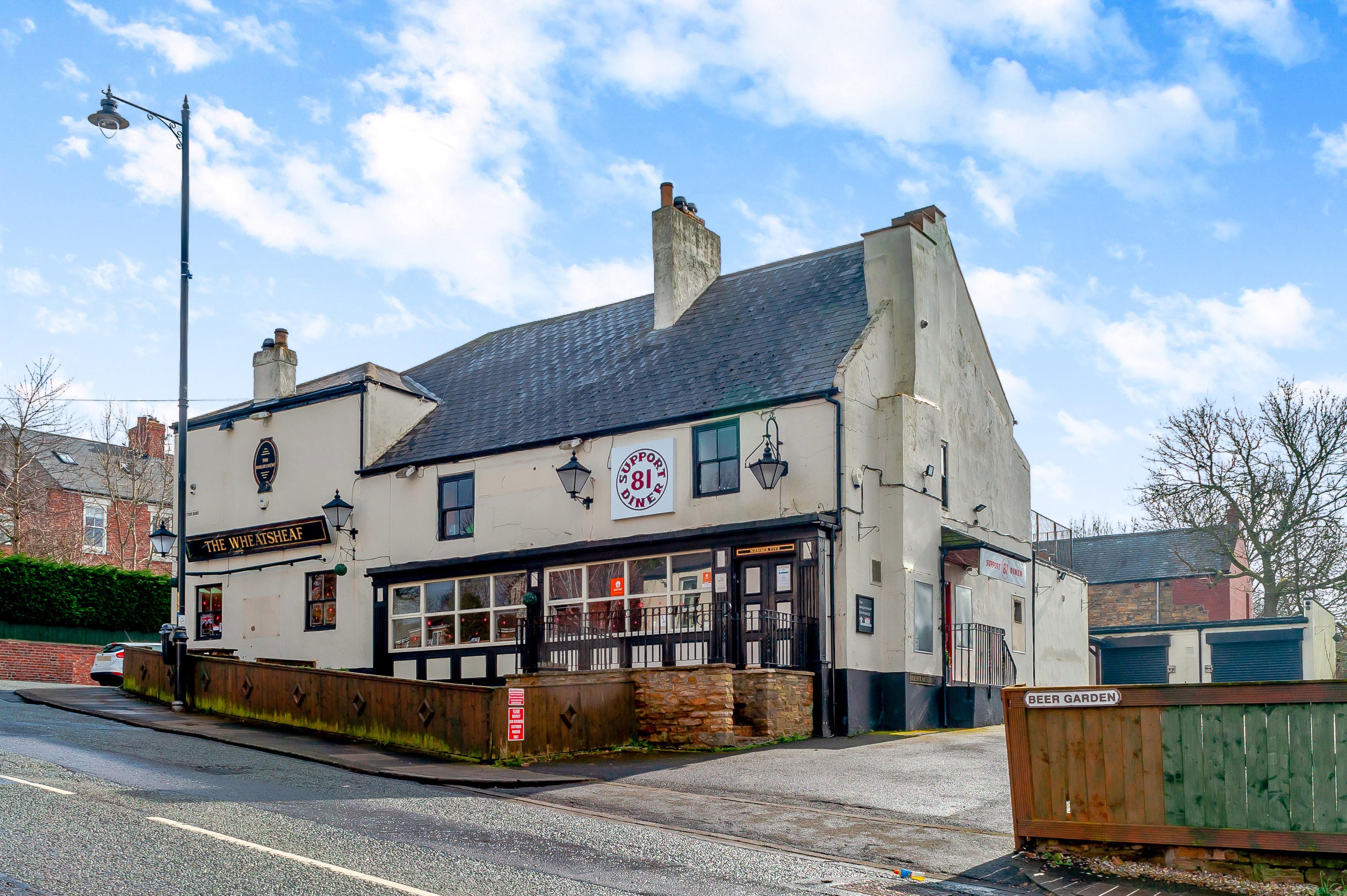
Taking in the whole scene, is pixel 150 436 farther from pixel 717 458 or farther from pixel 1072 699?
pixel 1072 699

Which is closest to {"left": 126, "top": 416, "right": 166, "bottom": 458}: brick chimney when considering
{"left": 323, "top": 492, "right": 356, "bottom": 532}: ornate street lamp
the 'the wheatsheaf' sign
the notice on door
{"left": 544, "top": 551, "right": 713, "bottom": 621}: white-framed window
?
{"left": 323, "top": 492, "right": 356, "bottom": 532}: ornate street lamp

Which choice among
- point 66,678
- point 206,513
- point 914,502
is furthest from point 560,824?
point 66,678

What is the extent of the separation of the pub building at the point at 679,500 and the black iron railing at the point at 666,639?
0.19 ft

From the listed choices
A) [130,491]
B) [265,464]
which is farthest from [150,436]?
[265,464]

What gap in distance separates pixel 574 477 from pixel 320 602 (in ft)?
27.1

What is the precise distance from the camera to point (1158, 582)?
155 feet

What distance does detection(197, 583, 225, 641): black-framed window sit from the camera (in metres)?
30.7

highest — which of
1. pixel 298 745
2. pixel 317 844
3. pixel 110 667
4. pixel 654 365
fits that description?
pixel 654 365

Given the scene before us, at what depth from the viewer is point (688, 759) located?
57.8ft

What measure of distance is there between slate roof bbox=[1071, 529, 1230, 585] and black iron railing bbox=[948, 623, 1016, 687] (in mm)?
21763

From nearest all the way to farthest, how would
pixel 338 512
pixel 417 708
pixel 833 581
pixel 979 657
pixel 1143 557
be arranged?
pixel 417 708, pixel 833 581, pixel 979 657, pixel 338 512, pixel 1143 557

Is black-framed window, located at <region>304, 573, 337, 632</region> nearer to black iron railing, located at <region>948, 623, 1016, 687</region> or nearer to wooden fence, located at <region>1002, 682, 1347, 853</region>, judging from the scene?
black iron railing, located at <region>948, 623, 1016, 687</region>

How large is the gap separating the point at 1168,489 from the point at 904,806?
32.6 metres

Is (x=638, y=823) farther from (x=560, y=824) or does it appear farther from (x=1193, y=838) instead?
(x=1193, y=838)
